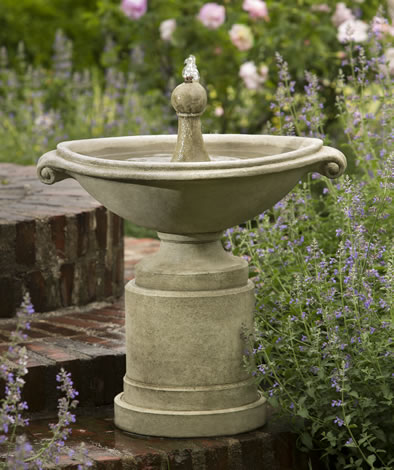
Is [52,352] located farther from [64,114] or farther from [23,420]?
[64,114]

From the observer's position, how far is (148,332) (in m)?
3.09

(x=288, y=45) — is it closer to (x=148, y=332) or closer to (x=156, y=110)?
(x=156, y=110)

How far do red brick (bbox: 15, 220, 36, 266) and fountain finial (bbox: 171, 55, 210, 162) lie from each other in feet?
3.40

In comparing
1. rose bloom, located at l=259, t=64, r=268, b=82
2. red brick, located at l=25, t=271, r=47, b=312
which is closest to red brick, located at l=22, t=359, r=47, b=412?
red brick, located at l=25, t=271, r=47, b=312

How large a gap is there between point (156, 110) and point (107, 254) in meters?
4.27

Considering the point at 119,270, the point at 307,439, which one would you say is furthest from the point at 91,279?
the point at 307,439

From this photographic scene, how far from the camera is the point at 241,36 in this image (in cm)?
724

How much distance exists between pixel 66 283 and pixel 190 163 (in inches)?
57.6

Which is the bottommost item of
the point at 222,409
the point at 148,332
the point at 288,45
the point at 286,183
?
the point at 222,409

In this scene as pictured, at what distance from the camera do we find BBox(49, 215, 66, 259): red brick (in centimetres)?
403

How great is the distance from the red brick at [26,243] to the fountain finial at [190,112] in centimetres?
104

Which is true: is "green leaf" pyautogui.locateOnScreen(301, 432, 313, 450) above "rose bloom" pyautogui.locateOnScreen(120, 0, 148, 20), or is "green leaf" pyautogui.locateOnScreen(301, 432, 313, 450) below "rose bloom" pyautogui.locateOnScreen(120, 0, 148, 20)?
below

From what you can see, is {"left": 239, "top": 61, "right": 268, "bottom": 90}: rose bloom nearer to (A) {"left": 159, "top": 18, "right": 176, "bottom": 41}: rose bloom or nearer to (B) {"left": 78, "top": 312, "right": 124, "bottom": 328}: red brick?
(A) {"left": 159, "top": 18, "right": 176, "bottom": 41}: rose bloom

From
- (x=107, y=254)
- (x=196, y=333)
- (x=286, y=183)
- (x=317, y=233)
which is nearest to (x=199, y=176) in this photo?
(x=286, y=183)
